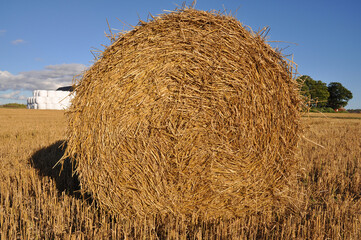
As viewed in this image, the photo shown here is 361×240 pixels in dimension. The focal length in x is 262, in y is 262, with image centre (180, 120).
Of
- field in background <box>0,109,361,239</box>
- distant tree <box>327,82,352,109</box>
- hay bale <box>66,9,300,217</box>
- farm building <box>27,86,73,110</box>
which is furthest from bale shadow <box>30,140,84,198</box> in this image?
distant tree <box>327,82,352,109</box>

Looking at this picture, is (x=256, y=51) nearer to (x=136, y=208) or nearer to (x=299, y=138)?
(x=299, y=138)

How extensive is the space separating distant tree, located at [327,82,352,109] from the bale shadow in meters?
75.2

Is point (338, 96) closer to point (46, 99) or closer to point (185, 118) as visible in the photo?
point (46, 99)

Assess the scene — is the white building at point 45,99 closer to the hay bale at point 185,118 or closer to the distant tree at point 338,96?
the hay bale at point 185,118

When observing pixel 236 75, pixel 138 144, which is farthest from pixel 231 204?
pixel 236 75

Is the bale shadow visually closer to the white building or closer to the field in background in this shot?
the field in background

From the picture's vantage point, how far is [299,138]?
301cm

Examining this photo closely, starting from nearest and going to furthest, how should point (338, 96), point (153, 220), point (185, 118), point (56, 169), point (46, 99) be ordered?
point (185, 118), point (153, 220), point (56, 169), point (46, 99), point (338, 96)

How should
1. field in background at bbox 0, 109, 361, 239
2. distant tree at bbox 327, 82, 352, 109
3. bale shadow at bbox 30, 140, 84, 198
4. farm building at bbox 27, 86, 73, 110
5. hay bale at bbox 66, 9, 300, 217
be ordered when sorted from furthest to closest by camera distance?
distant tree at bbox 327, 82, 352, 109 → farm building at bbox 27, 86, 73, 110 → bale shadow at bbox 30, 140, 84, 198 → hay bale at bbox 66, 9, 300, 217 → field in background at bbox 0, 109, 361, 239

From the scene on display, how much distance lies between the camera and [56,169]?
473cm

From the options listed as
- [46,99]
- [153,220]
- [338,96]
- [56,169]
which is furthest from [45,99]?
[338,96]

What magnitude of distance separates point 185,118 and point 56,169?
10.3 ft

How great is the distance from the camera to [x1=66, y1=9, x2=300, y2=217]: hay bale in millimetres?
2771

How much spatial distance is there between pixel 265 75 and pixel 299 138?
0.84 m
